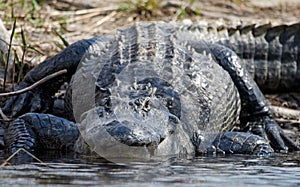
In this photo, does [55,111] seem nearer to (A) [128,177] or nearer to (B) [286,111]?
(B) [286,111]

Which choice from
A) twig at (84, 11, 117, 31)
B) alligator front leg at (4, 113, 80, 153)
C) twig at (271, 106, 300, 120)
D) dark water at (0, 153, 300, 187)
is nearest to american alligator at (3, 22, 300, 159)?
alligator front leg at (4, 113, 80, 153)

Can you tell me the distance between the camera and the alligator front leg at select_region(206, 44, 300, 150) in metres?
6.04

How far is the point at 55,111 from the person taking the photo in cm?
619

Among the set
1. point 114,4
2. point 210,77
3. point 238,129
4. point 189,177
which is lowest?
point 189,177

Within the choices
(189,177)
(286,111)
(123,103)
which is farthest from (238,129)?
(189,177)

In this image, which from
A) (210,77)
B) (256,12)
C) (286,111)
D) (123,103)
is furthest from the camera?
(256,12)

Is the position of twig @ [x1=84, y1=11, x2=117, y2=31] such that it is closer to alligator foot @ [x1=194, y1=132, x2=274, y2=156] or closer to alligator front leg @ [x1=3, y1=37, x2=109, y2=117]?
alligator front leg @ [x1=3, y1=37, x2=109, y2=117]

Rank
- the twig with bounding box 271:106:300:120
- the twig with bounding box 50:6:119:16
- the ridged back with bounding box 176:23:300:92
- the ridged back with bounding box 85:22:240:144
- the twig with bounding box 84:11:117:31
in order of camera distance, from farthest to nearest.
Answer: the twig with bounding box 50:6:119:16 < the twig with bounding box 84:11:117:31 < the ridged back with bounding box 176:23:300:92 < the twig with bounding box 271:106:300:120 < the ridged back with bounding box 85:22:240:144

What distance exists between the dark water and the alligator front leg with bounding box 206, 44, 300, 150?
150cm

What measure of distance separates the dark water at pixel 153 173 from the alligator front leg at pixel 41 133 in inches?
15.6

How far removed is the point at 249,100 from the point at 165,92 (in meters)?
1.39

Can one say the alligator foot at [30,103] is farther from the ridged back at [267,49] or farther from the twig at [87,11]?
the twig at [87,11]

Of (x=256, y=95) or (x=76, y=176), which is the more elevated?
(x=256, y=95)

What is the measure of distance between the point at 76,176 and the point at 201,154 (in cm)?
154
